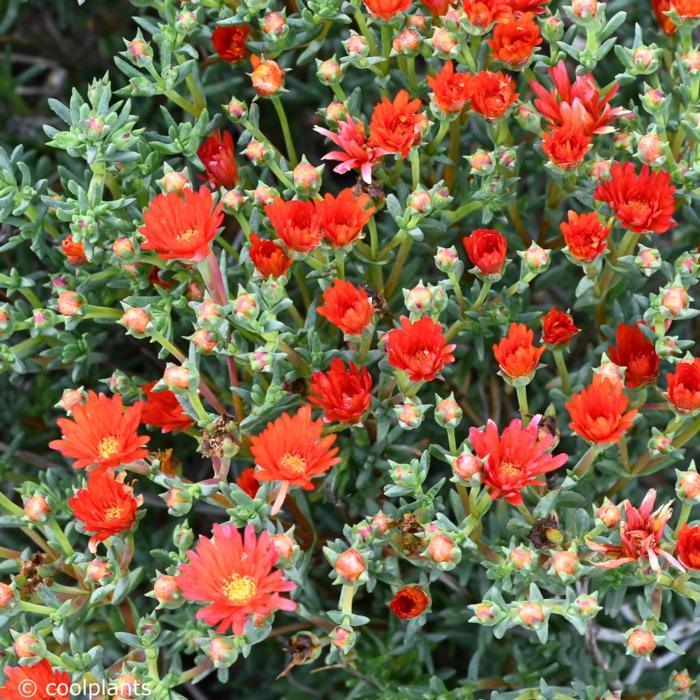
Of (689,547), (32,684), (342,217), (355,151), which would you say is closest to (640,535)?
(689,547)

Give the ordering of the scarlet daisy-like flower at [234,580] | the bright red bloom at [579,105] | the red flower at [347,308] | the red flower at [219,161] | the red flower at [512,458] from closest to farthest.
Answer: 1. the scarlet daisy-like flower at [234,580]
2. the red flower at [512,458]
3. the red flower at [347,308]
4. the bright red bloom at [579,105]
5. the red flower at [219,161]

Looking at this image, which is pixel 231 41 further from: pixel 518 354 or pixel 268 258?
pixel 518 354

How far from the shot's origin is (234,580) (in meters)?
1.57

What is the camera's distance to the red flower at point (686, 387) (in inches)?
67.0

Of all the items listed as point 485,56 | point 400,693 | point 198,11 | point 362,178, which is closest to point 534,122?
point 485,56

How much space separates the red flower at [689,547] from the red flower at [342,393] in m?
0.57

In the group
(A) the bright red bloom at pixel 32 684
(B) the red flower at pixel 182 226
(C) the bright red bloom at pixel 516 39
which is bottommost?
(A) the bright red bloom at pixel 32 684

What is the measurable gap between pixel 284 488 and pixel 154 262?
53 centimetres

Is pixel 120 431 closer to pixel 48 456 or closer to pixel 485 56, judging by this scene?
pixel 48 456

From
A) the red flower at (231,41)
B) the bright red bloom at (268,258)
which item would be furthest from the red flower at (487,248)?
the red flower at (231,41)

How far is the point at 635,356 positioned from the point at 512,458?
0.40 metres

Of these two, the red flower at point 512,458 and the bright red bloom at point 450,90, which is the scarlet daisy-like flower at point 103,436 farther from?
the bright red bloom at point 450,90

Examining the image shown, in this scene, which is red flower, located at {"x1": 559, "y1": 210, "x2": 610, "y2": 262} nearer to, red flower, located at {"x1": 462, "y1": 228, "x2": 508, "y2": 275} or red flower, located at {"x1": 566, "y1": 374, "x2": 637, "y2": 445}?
red flower, located at {"x1": 462, "y1": 228, "x2": 508, "y2": 275}

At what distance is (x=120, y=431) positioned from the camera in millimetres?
1687
